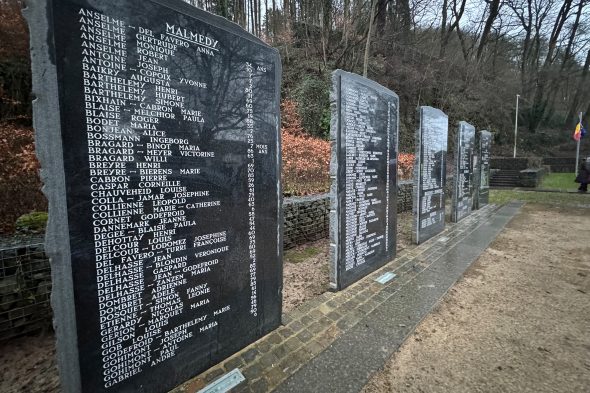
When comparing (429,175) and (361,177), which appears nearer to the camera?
(361,177)

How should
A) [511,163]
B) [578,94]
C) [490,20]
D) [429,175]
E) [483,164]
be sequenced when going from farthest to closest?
[578,94], [490,20], [511,163], [483,164], [429,175]

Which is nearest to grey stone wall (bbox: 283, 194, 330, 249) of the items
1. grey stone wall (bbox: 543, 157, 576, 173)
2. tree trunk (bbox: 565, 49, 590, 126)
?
grey stone wall (bbox: 543, 157, 576, 173)

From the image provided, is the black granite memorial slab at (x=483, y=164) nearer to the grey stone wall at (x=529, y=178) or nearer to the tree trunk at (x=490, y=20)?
the grey stone wall at (x=529, y=178)

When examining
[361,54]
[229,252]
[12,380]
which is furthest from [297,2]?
[12,380]

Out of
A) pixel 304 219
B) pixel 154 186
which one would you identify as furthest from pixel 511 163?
pixel 154 186

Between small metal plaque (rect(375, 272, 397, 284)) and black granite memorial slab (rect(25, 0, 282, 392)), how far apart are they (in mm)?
1984

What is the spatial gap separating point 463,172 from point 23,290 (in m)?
9.20

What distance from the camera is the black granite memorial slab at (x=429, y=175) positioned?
536 cm

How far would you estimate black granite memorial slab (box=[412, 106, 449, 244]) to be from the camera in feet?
17.6

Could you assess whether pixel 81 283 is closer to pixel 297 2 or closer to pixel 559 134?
pixel 297 2

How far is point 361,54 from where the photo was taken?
48.2 ft

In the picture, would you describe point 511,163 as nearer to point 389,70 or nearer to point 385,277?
point 389,70

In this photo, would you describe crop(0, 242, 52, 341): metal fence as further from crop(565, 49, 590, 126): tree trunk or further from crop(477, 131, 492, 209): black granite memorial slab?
crop(565, 49, 590, 126): tree trunk

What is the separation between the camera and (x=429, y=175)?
5.70m
